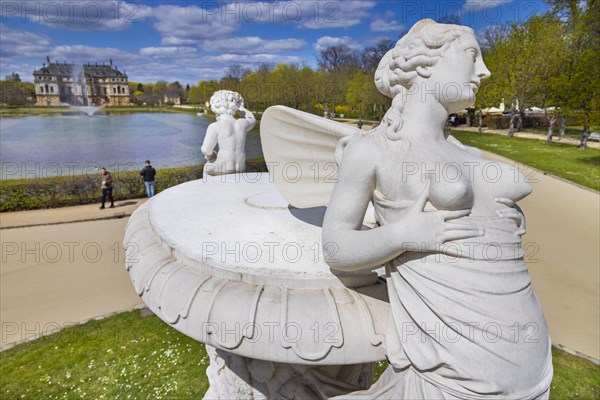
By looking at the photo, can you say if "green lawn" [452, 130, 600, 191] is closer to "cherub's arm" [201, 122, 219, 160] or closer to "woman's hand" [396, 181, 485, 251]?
"cherub's arm" [201, 122, 219, 160]

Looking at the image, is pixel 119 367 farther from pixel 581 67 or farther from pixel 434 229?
pixel 581 67

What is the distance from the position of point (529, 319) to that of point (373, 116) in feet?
141

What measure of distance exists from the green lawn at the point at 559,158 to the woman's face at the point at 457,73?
13418 mm

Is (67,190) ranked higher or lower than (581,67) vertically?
lower

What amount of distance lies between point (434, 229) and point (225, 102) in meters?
5.22

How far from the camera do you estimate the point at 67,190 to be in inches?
442

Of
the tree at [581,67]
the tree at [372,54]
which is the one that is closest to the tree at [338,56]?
the tree at [372,54]

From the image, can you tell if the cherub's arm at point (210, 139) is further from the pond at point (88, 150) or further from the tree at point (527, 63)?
the tree at point (527, 63)

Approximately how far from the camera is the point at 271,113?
2.43m

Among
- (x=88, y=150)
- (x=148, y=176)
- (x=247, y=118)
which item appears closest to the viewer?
(x=247, y=118)

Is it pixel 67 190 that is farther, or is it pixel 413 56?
pixel 67 190

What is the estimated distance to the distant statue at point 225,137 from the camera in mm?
5996

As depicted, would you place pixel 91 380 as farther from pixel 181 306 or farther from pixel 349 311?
pixel 349 311

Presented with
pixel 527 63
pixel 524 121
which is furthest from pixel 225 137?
pixel 524 121
